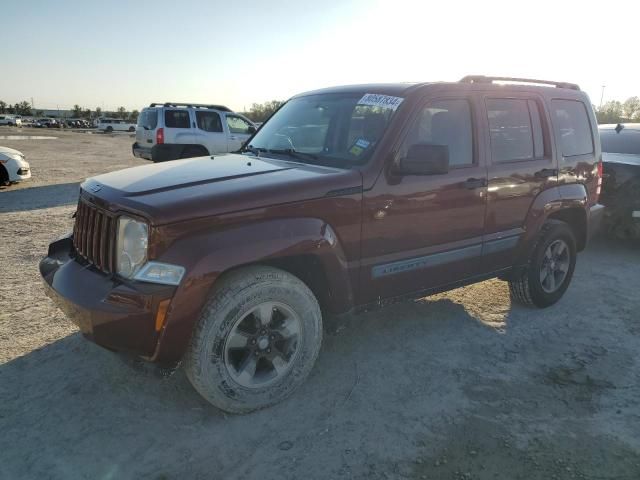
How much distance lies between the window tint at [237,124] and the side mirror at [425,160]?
1124 centimetres

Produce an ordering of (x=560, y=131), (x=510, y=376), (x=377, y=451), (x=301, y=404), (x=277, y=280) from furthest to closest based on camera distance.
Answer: (x=560, y=131)
(x=510, y=376)
(x=301, y=404)
(x=277, y=280)
(x=377, y=451)

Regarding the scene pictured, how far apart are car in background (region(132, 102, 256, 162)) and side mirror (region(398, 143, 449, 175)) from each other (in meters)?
10.1

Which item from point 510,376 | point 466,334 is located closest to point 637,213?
point 466,334

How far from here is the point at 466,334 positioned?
4105 mm

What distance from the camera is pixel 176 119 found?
508 inches

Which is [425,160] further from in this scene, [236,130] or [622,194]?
[236,130]

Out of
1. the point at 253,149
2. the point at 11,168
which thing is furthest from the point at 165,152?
the point at 253,149

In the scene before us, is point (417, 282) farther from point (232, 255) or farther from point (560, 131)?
point (560, 131)

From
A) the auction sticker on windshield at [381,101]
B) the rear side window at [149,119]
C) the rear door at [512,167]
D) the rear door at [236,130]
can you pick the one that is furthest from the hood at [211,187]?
the rear door at [236,130]

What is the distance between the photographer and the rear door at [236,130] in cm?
1350

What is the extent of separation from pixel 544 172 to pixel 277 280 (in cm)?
273

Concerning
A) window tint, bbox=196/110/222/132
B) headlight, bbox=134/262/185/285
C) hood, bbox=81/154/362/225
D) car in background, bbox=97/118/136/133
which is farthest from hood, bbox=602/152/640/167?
car in background, bbox=97/118/136/133

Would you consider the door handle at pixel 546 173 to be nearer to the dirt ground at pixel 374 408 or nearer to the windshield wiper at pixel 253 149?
the dirt ground at pixel 374 408

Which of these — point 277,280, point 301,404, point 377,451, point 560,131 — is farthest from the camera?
point 560,131
